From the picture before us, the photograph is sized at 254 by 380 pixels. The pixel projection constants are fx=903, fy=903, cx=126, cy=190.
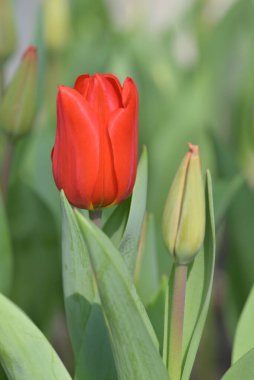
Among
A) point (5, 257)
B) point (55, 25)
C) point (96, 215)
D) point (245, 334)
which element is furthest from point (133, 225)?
point (55, 25)

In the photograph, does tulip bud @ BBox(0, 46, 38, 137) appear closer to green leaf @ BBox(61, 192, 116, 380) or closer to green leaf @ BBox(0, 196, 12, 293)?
green leaf @ BBox(0, 196, 12, 293)

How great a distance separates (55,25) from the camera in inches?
53.2

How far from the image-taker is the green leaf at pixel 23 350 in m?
0.60

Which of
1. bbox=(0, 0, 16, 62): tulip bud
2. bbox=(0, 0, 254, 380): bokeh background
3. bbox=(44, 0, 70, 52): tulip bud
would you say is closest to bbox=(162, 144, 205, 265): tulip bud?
bbox=(0, 0, 254, 380): bokeh background

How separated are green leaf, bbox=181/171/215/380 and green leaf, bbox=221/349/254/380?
0.03m

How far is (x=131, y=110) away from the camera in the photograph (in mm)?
586

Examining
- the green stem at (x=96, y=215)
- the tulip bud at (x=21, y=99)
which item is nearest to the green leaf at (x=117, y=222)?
the green stem at (x=96, y=215)

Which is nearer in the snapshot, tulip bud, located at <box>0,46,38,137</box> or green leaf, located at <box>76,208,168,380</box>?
green leaf, located at <box>76,208,168,380</box>

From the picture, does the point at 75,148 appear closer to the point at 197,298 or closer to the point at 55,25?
the point at 197,298

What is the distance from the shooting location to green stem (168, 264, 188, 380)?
593 mm

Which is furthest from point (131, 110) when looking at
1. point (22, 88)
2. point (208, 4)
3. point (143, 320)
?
point (208, 4)

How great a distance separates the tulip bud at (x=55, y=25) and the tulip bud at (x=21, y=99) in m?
0.45

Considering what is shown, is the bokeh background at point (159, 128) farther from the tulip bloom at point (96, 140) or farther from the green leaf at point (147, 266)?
the tulip bloom at point (96, 140)

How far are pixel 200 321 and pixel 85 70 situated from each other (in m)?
0.74
